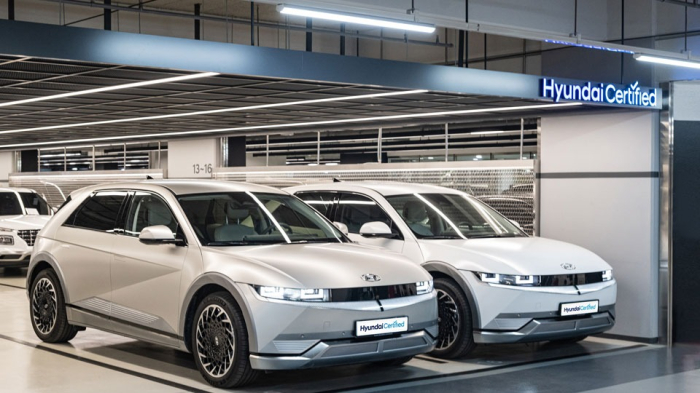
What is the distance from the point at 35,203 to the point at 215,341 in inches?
424

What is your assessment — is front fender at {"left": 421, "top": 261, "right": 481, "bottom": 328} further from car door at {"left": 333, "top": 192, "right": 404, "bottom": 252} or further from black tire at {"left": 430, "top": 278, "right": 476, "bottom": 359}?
car door at {"left": 333, "top": 192, "right": 404, "bottom": 252}

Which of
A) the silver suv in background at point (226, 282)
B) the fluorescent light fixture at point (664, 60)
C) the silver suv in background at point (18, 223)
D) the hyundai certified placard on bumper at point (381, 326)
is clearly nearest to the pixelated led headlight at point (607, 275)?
the fluorescent light fixture at point (664, 60)

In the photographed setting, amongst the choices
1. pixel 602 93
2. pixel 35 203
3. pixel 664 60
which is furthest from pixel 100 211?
pixel 35 203

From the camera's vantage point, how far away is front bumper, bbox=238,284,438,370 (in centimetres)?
645

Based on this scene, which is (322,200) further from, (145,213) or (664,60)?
(664,60)

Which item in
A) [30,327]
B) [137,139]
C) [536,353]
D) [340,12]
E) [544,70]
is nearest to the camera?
[340,12]

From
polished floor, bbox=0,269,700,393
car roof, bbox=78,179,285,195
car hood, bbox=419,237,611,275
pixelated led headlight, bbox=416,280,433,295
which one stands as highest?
car roof, bbox=78,179,285,195

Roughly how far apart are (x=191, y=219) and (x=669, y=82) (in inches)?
222

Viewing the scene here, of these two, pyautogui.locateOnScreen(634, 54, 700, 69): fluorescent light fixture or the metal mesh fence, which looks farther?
the metal mesh fence

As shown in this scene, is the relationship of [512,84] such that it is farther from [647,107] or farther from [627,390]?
[627,390]

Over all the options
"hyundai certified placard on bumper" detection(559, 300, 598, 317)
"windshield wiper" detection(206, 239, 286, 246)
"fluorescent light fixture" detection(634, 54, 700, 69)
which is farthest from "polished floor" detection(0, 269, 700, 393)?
"fluorescent light fixture" detection(634, 54, 700, 69)

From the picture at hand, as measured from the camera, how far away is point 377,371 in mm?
7727

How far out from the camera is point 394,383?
23.9ft

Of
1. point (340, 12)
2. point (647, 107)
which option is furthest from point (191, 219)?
point (647, 107)
